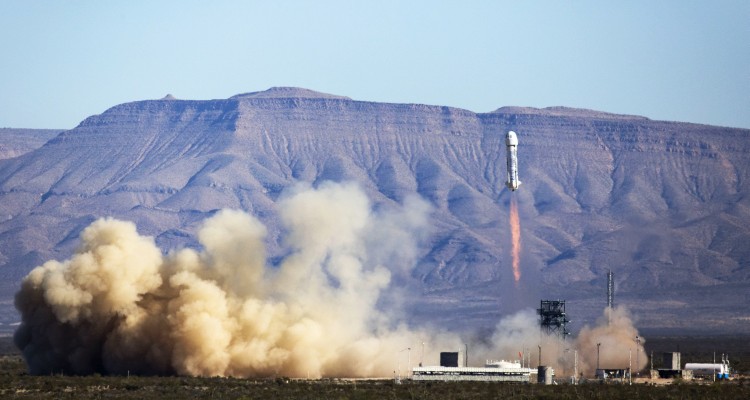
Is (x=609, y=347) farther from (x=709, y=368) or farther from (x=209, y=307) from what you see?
(x=209, y=307)

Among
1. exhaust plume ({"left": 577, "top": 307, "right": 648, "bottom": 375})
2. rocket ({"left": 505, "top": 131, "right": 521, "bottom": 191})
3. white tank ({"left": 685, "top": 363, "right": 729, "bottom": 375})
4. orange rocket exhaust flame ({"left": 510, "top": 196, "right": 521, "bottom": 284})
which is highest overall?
rocket ({"left": 505, "top": 131, "right": 521, "bottom": 191})

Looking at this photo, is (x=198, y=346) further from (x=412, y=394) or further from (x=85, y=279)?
(x=412, y=394)

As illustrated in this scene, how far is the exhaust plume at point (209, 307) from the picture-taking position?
103 m

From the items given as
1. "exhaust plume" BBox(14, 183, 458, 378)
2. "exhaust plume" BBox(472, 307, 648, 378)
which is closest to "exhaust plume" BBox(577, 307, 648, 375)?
"exhaust plume" BBox(472, 307, 648, 378)

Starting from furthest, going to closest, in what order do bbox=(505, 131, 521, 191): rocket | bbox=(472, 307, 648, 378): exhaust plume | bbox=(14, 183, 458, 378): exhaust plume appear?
bbox=(472, 307, 648, 378): exhaust plume
bbox=(505, 131, 521, 191): rocket
bbox=(14, 183, 458, 378): exhaust plume

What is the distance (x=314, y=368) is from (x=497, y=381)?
1282 centimetres

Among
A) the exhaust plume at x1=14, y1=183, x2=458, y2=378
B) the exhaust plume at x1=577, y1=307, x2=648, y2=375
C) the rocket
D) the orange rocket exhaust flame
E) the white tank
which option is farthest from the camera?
the orange rocket exhaust flame

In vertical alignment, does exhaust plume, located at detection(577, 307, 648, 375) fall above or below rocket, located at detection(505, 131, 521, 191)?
below

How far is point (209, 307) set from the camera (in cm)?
10250

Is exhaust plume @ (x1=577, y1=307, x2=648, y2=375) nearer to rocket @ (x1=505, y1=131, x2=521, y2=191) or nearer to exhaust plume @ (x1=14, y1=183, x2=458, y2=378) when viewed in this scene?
rocket @ (x1=505, y1=131, x2=521, y2=191)

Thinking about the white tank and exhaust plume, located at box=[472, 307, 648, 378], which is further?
exhaust plume, located at box=[472, 307, 648, 378]

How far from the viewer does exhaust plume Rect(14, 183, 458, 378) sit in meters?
103

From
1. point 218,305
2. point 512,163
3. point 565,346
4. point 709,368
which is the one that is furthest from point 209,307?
point 709,368

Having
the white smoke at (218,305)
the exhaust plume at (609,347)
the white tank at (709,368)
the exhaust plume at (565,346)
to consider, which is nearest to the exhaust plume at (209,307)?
the white smoke at (218,305)
